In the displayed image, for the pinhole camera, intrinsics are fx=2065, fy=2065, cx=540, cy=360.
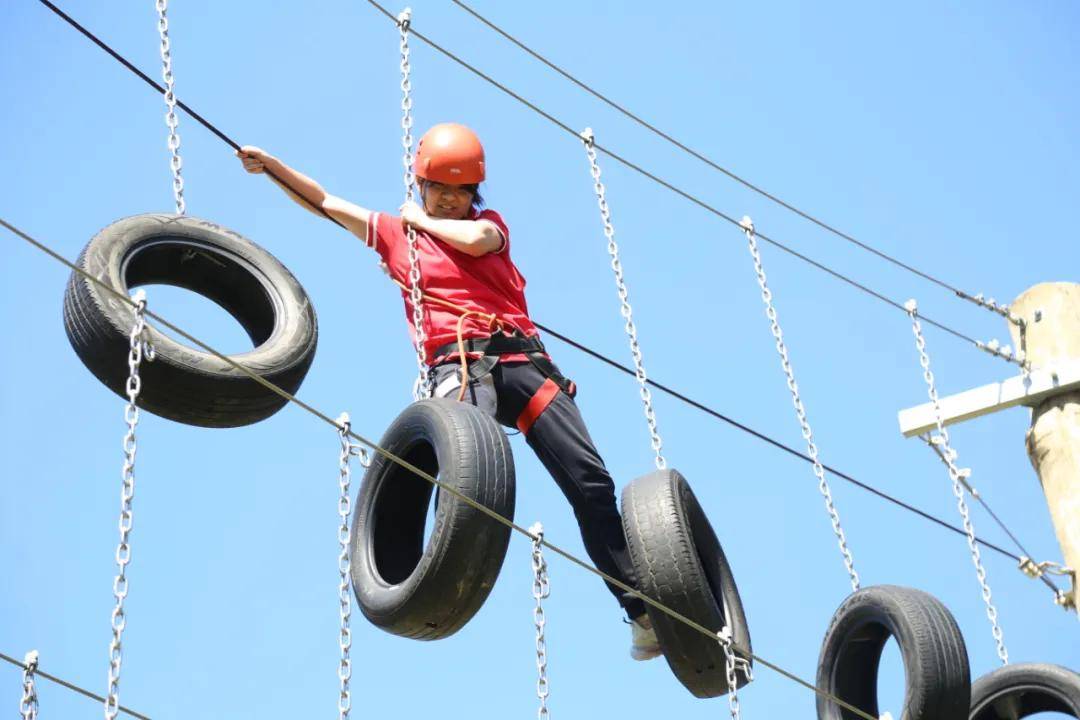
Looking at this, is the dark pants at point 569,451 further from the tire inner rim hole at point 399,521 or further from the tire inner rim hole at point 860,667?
the tire inner rim hole at point 860,667

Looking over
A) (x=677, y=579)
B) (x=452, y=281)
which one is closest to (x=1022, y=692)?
(x=677, y=579)

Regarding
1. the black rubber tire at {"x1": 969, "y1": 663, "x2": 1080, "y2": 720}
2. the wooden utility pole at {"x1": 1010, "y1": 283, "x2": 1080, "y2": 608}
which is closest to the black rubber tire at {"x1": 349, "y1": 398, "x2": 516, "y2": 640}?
the wooden utility pole at {"x1": 1010, "y1": 283, "x2": 1080, "y2": 608}

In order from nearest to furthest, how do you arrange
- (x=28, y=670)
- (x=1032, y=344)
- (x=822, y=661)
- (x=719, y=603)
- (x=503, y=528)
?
(x=28, y=670), (x=503, y=528), (x=719, y=603), (x=822, y=661), (x=1032, y=344)

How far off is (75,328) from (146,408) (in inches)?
13.3

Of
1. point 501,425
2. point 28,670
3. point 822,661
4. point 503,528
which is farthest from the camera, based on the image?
point 822,661

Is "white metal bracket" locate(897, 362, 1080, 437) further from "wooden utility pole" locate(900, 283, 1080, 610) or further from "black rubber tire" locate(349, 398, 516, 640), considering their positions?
"black rubber tire" locate(349, 398, 516, 640)

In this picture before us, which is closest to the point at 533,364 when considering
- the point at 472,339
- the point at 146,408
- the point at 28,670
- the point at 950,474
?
the point at 472,339

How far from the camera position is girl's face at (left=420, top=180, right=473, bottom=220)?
7516 mm

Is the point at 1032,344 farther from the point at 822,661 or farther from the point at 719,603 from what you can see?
the point at 719,603

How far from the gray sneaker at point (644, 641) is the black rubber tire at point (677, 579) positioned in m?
0.19

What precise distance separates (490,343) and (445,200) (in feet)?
2.10

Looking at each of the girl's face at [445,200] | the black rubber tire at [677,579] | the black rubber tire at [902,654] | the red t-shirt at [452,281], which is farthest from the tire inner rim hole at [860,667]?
the girl's face at [445,200]

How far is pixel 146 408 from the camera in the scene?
21.7 feet

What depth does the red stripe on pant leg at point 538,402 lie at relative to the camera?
722 centimetres
